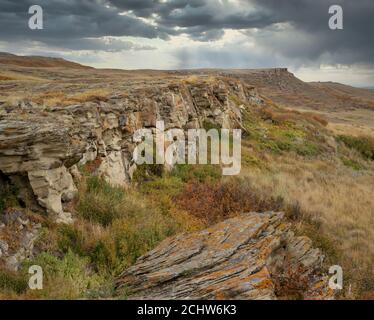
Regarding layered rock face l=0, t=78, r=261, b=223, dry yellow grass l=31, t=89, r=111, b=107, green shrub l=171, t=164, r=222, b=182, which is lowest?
green shrub l=171, t=164, r=222, b=182

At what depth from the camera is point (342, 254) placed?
9516mm

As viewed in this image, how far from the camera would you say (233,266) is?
6.00 m

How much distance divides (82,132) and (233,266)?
672cm

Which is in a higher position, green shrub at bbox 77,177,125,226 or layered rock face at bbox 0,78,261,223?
layered rock face at bbox 0,78,261,223

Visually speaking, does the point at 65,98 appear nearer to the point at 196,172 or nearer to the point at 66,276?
the point at 196,172

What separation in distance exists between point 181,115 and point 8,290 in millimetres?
14735

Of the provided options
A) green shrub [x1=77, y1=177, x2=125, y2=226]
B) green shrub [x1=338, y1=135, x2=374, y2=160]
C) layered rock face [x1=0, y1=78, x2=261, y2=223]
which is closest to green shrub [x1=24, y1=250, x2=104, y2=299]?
layered rock face [x1=0, y1=78, x2=261, y2=223]

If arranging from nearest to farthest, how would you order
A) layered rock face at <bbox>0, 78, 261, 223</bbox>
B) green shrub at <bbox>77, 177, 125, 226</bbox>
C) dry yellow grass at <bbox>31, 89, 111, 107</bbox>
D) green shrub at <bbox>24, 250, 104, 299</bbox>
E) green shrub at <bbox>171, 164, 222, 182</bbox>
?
green shrub at <bbox>24, 250, 104, 299</bbox>
layered rock face at <bbox>0, 78, 261, 223</bbox>
green shrub at <bbox>77, 177, 125, 226</bbox>
dry yellow grass at <bbox>31, 89, 111, 107</bbox>
green shrub at <bbox>171, 164, 222, 182</bbox>

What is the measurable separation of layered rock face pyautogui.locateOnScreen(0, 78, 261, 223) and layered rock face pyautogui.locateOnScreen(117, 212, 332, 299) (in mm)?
2908

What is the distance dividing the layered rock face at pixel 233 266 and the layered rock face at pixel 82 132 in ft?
9.54

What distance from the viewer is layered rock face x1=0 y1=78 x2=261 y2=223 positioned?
8.09 metres

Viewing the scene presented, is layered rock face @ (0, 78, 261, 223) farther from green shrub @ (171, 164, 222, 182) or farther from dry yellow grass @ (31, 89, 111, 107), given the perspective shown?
green shrub @ (171, 164, 222, 182)

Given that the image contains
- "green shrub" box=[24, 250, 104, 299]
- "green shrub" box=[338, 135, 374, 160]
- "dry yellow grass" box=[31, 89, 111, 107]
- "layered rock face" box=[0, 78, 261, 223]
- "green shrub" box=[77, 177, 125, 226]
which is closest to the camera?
"green shrub" box=[24, 250, 104, 299]
